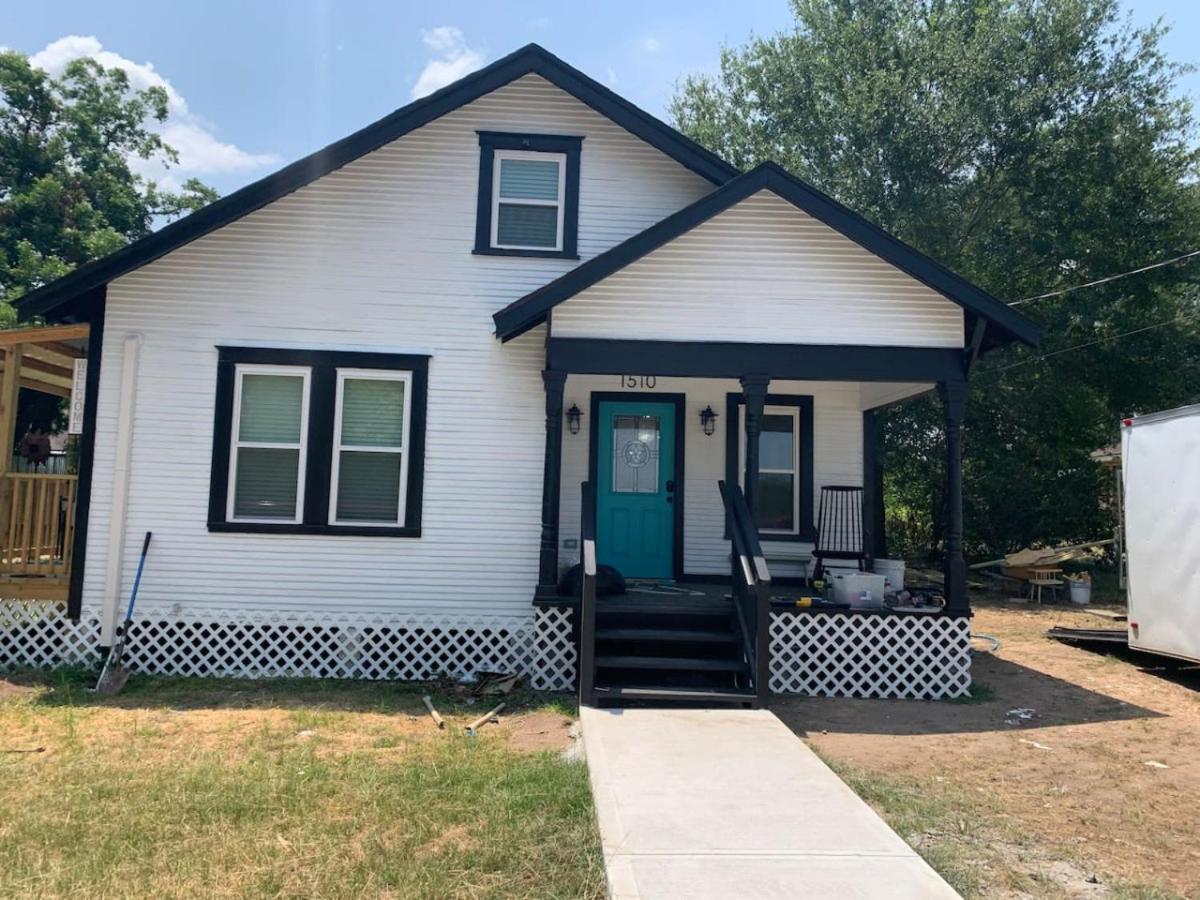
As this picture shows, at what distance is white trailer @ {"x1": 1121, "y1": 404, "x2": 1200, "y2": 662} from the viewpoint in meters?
8.16

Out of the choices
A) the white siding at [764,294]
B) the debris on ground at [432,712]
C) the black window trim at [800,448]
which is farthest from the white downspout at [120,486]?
the black window trim at [800,448]

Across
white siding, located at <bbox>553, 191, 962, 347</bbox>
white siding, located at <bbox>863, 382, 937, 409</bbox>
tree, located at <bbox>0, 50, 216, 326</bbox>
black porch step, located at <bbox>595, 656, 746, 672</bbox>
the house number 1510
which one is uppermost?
tree, located at <bbox>0, 50, 216, 326</bbox>

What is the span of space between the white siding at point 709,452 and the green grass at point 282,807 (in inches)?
121

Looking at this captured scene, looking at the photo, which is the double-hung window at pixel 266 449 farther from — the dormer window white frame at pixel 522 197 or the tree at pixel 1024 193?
the tree at pixel 1024 193

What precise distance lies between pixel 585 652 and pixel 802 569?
3.96 meters

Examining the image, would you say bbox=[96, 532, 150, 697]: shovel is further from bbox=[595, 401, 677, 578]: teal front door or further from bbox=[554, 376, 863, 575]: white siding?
bbox=[595, 401, 677, 578]: teal front door

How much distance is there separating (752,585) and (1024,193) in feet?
50.6

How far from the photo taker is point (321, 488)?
8.42 metres

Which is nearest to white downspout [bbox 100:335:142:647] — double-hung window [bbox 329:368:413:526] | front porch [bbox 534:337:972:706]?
double-hung window [bbox 329:368:413:526]

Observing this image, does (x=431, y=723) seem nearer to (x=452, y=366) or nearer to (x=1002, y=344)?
(x=452, y=366)

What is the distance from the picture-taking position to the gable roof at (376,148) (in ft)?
26.4

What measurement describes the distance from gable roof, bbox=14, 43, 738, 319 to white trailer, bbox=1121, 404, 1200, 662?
17.9 ft

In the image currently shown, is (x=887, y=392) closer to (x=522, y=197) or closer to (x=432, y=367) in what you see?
(x=522, y=197)

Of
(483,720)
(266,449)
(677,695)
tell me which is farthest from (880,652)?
(266,449)
